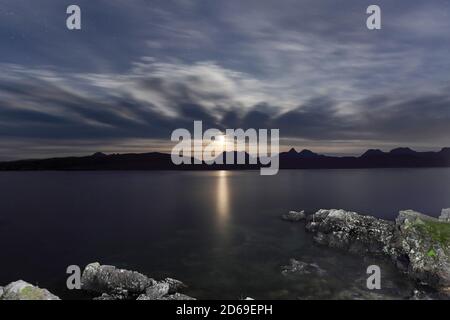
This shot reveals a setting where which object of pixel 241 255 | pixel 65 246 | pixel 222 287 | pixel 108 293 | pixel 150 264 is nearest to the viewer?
pixel 108 293

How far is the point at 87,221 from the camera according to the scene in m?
96.8

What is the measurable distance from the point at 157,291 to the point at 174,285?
4734mm

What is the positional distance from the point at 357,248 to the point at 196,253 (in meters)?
30.1

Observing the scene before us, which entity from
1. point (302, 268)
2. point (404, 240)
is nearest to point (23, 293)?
point (302, 268)

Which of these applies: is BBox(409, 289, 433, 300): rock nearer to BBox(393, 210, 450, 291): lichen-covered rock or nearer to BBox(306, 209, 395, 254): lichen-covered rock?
BBox(393, 210, 450, 291): lichen-covered rock

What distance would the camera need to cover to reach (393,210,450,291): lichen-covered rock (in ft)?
136

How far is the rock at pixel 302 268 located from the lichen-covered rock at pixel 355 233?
11.6 metres

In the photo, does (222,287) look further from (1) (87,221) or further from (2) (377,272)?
(1) (87,221)

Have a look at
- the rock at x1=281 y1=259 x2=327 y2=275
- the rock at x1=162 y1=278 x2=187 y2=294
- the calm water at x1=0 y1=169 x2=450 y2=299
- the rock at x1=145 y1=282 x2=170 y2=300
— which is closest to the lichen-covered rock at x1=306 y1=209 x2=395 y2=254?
the calm water at x1=0 y1=169 x2=450 y2=299

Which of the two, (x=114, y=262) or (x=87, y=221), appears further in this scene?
(x=87, y=221)

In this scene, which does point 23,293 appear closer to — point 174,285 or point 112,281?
point 112,281
